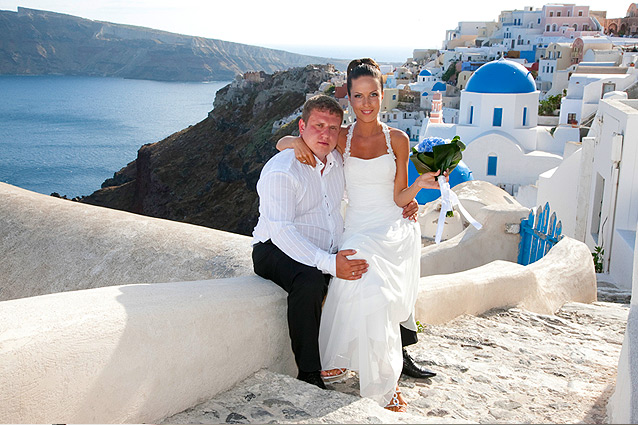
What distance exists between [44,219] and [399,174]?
7.54ft

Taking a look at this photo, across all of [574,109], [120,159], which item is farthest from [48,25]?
[574,109]

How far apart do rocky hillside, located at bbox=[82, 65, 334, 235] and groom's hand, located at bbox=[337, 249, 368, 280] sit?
4481cm

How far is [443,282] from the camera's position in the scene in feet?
12.4

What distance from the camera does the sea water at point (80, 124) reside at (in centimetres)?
6350

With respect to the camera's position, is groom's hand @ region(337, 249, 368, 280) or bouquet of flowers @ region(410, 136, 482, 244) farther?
bouquet of flowers @ region(410, 136, 482, 244)

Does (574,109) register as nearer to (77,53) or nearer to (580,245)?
(580,245)

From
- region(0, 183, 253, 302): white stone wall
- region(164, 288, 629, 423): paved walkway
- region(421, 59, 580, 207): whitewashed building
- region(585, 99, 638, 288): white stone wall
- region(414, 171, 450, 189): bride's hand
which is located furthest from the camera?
region(421, 59, 580, 207): whitewashed building

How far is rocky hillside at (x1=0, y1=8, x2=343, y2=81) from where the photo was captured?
170m

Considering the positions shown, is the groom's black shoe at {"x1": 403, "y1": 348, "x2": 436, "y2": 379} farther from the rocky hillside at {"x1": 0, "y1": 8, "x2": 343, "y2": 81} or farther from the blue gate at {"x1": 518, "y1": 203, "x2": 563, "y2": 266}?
the rocky hillside at {"x1": 0, "y1": 8, "x2": 343, "y2": 81}

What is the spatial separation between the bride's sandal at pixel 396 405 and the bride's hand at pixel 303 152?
1089 millimetres

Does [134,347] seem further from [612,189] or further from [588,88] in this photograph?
[588,88]

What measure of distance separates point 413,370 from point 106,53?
7735 inches

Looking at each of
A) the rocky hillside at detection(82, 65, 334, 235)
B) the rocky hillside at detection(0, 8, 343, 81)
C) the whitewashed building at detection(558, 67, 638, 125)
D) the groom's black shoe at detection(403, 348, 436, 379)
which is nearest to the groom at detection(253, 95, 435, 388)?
the groom's black shoe at detection(403, 348, 436, 379)

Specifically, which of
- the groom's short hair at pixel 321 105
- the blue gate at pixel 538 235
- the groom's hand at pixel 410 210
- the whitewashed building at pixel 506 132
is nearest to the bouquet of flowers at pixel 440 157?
the groom's hand at pixel 410 210
